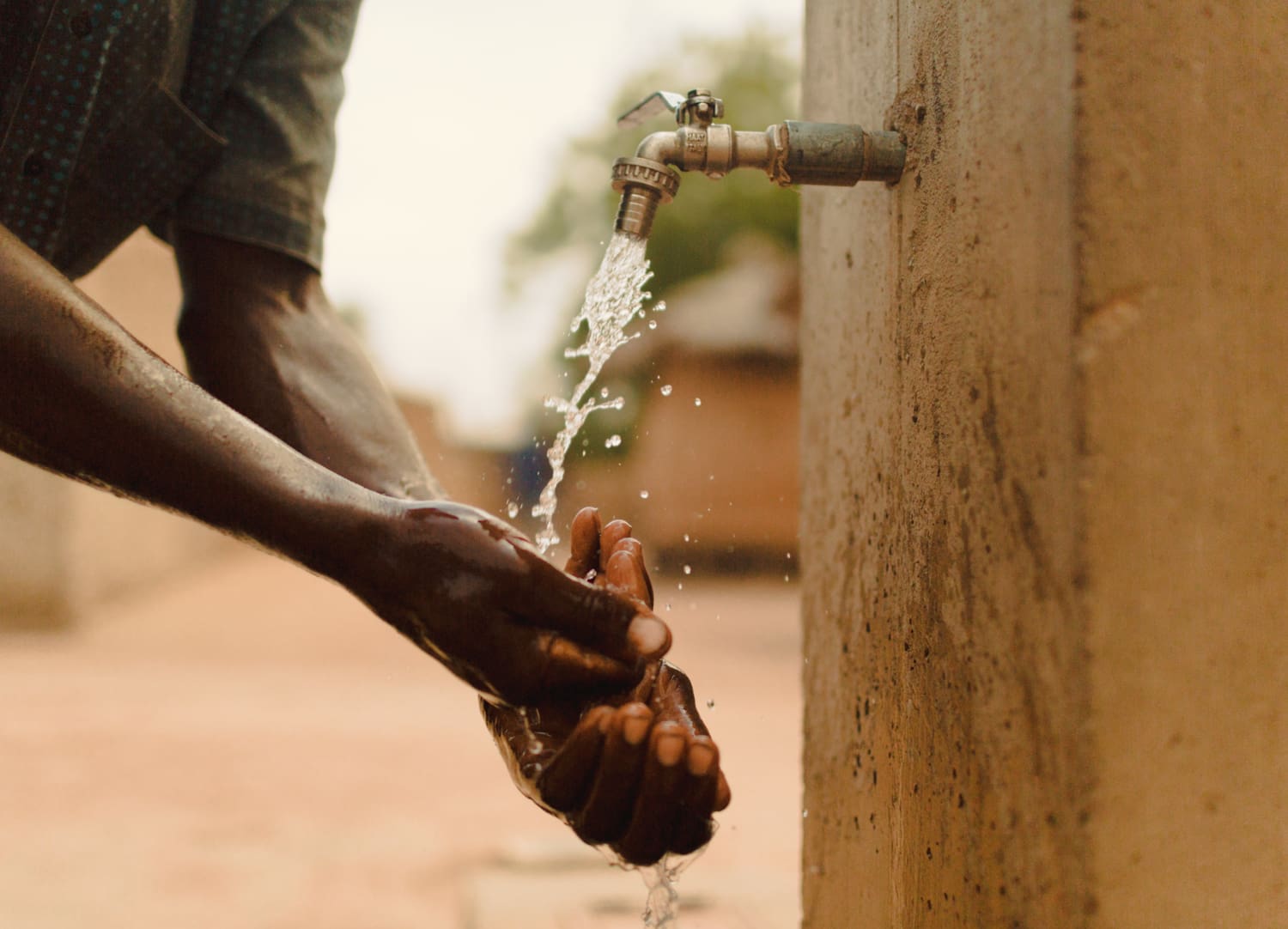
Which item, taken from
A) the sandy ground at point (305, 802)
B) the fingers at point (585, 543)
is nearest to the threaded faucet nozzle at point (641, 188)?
the fingers at point (585, 543)

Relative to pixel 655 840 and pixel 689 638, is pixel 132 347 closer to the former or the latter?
pixel 655 840

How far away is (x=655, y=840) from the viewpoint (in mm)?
1017

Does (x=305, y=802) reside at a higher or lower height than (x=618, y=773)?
higher

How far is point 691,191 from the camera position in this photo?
2008cm

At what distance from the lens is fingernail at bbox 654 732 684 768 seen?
0.97 metres

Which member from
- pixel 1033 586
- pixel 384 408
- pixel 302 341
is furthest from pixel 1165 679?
pixel 302 341

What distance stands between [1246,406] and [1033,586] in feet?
0.81

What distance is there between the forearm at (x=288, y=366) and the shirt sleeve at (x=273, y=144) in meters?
0.04

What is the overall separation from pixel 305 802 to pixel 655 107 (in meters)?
3.35

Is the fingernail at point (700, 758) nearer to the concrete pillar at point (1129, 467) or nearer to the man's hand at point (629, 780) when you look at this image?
the man's hand at point (629, 780)

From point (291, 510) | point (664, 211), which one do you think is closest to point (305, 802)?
point (291, 510)

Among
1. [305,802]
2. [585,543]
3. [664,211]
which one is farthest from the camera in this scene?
[664,211]

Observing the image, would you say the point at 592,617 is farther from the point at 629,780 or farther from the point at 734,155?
the point at 734,155

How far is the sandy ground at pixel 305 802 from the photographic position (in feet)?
9.16
